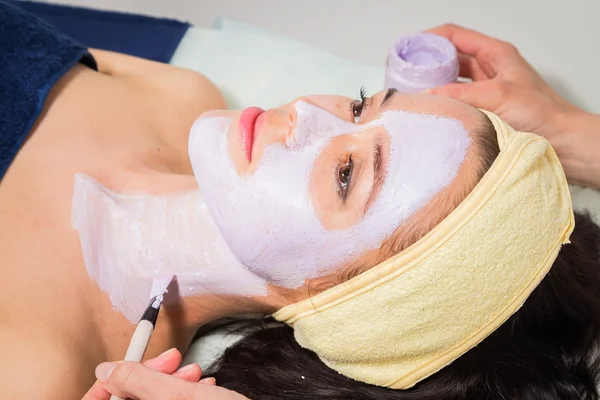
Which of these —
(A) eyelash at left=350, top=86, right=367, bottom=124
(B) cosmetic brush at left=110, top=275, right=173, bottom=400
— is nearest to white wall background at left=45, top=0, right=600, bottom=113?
(A) eyelash at left=350, top=86, right=367, bottom=124

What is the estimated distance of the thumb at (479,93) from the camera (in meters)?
1.17

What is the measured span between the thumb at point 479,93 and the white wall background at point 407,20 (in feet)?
2.19

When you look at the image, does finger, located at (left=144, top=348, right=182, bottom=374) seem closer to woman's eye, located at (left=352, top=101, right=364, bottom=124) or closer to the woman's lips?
the woman's lips

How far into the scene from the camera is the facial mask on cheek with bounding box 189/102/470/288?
88cm

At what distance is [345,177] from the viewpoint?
0.90m

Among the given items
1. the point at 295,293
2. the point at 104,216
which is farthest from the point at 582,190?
the point at 104,216

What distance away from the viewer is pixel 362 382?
980 mm

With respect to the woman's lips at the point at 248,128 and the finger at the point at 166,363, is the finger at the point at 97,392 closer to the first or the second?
the finger at the point at 166,363

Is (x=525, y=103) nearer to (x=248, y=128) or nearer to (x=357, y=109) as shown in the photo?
(x=357, y=109)

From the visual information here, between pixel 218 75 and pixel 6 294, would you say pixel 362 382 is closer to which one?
pixel 6 294

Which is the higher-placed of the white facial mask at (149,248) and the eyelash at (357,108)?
the eyelash at (357,108)

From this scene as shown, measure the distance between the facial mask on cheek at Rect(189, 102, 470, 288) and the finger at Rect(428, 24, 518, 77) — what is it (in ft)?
1.74

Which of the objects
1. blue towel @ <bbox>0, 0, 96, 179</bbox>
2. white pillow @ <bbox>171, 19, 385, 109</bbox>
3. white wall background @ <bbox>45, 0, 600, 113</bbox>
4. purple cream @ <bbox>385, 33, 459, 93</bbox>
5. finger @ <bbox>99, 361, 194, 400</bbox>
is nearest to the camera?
finger @ <bbox>99, 361, 194, 400</bbox>

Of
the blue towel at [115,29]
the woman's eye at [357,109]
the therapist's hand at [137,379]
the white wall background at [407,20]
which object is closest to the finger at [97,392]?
the therapist's hand at [137,379]
